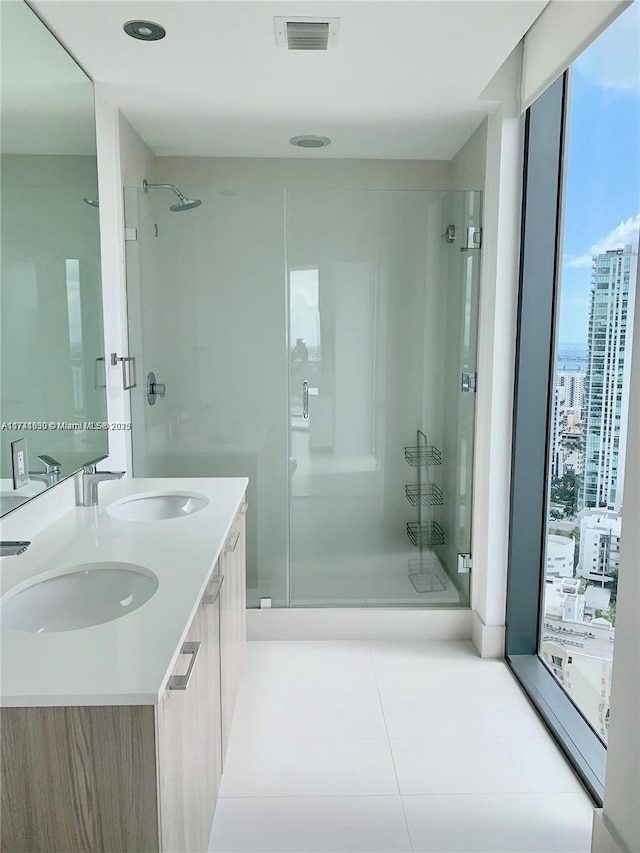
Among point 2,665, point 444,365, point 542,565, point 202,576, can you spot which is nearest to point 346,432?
point 444,365

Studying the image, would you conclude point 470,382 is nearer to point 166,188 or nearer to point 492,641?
point 492,641

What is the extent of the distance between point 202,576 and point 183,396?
1.70 m

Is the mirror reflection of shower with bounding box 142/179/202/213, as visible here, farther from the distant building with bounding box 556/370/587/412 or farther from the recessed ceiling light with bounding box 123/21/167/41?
the distant building with bounding box 556/370/587/412

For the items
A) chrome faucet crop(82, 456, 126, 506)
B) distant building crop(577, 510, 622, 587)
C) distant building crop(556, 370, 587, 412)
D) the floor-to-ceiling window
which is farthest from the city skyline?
chrome faucet crop(82, 456, 126, 506)

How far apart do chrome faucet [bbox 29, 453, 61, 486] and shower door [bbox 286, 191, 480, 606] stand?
4.43ft

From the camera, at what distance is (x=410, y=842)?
1.92m

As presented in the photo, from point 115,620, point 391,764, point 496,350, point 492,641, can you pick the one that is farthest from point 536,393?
point 115,620

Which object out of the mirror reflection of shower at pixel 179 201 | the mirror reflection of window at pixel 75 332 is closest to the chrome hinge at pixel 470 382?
the mirror reflection of shower at pixel 179 201

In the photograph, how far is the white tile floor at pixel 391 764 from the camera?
195 centimetres

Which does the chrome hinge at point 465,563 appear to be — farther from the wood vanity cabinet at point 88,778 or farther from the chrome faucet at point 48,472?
the wood vanity cabinet at point 88,778

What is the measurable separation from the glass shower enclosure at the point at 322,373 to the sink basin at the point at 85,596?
1.47 m

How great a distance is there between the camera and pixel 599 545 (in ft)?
7.67

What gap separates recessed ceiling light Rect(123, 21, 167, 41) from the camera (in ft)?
6.69

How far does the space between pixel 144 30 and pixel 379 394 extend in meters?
1.85
